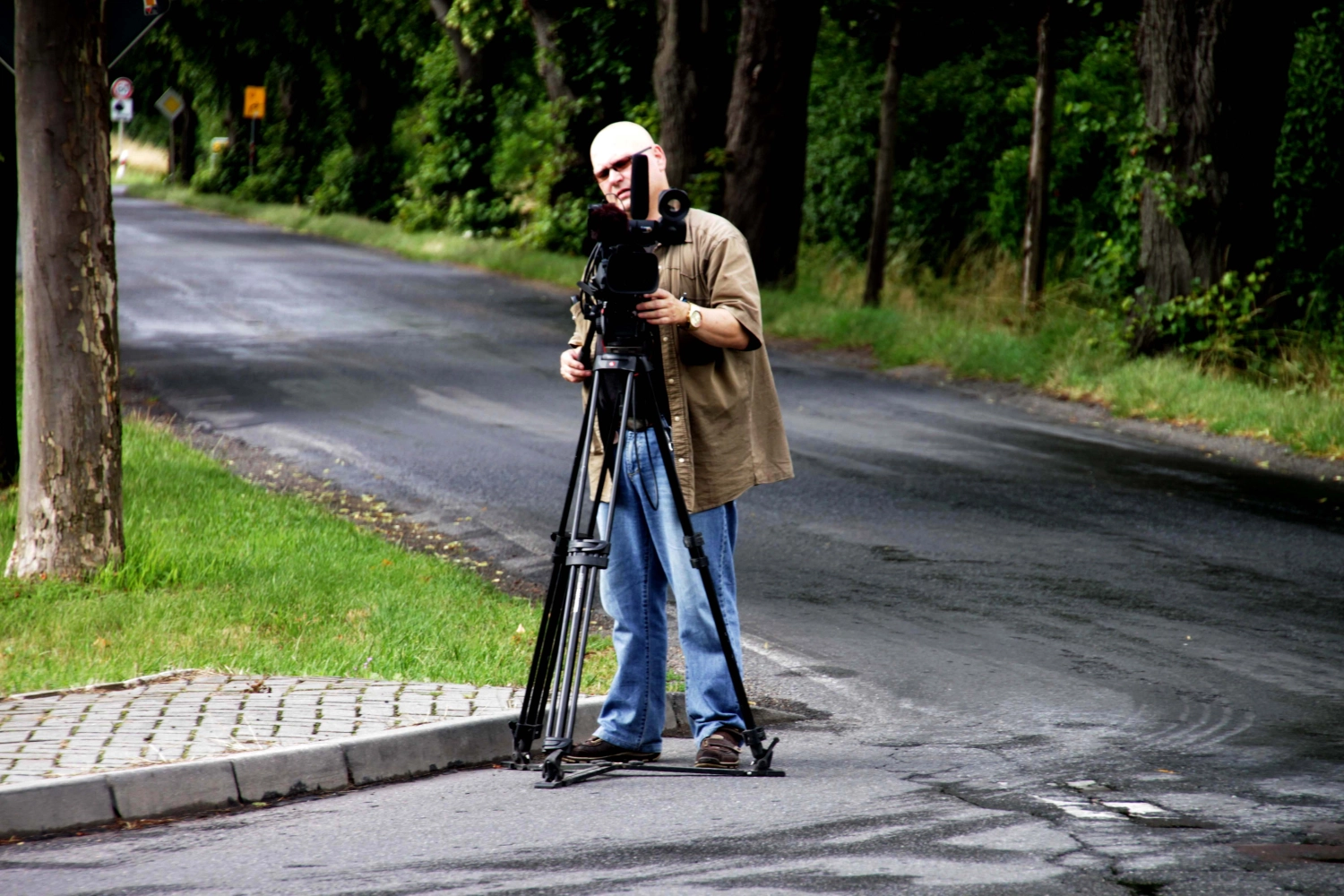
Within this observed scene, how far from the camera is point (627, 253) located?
482 centimetres

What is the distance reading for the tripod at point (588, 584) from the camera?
5008mm

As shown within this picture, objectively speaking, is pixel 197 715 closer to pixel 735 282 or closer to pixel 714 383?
pixel 714 383

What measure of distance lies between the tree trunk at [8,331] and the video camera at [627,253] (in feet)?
19.7

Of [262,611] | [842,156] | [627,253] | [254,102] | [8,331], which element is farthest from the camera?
[254,102]

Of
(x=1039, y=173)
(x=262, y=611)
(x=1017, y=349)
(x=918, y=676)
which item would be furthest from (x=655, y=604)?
(x=1039, y=173)

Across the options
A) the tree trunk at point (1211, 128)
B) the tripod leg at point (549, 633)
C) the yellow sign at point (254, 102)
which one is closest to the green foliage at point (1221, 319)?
the tree trunk at point (1211, 128)

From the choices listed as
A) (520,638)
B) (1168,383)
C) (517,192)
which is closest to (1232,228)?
(1168,383)

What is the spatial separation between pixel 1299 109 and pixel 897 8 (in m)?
4.79

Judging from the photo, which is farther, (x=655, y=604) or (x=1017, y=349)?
(x=1017, y=349)

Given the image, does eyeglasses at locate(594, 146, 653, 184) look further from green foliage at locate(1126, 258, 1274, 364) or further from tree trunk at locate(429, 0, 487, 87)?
tree trunk at locate(429, 0, 487, 87)

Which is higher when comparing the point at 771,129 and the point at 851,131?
the point at 851,131

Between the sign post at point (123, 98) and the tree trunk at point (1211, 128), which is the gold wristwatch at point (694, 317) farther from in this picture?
the sign post at point (123, 98)

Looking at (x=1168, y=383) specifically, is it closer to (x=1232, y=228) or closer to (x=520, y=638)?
(x=1232, y=228)

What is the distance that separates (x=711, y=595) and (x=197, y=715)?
6.30ft
